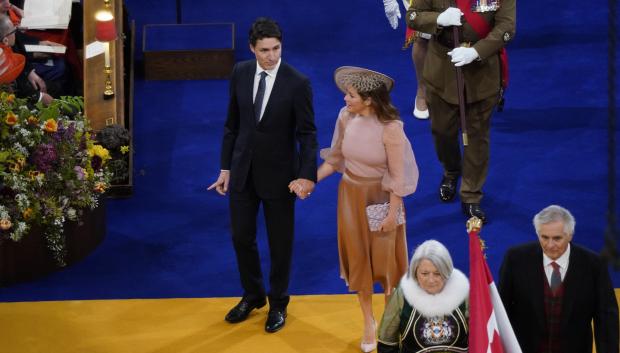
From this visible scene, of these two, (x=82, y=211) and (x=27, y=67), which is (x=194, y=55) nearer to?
(x=27, y=67)

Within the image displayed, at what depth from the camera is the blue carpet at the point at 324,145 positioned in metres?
7.91

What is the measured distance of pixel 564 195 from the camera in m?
8.77

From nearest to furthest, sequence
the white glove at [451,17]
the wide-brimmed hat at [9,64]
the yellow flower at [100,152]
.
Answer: the white glove at [451,17] < the yellow flower at [100,152] < the wide-brimmed hat at [9,64]

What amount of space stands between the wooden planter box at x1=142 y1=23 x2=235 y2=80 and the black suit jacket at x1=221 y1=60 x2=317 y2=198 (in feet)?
13.3

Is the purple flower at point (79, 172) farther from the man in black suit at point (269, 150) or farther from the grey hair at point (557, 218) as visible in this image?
the grey hair at point (557, 218)

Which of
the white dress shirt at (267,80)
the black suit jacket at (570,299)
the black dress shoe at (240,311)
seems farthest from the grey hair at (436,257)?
the black dress shoe at (240,311)

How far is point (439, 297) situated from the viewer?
5281mm

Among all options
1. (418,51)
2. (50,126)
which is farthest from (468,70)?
(50,126)

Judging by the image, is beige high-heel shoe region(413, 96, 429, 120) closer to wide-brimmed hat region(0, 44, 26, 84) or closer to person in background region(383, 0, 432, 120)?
person in background region(383, 0, 432, 120)

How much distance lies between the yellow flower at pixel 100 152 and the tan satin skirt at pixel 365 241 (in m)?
2.28

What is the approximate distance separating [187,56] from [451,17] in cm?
348

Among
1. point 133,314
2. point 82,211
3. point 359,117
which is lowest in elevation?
point 133,314

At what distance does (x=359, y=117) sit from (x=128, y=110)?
398 cm

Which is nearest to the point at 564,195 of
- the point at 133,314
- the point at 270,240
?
the point at 270,240
